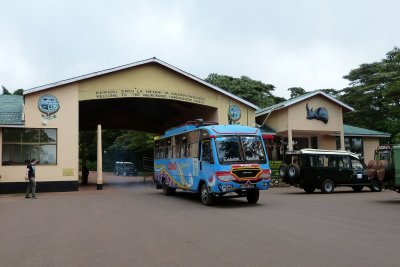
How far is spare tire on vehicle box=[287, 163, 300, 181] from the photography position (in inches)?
816

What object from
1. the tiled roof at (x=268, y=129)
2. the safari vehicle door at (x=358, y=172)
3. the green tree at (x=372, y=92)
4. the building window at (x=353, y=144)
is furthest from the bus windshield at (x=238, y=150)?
the green tree at (x=372, y=92)

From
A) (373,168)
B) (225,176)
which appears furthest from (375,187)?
(225,176)

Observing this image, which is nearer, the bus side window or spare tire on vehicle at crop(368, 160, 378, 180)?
the bus side window

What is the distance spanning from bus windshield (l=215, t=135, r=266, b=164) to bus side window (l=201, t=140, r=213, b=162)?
1.33 feet

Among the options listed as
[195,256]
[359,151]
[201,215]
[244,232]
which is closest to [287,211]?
[201,215]

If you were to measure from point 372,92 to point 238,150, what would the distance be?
3437 cm

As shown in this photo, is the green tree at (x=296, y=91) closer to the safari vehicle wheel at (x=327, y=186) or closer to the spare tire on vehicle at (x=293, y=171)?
the safari vehicle wheel at (x=327, y=186)

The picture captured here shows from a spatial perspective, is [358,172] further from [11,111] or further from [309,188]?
[11,111]

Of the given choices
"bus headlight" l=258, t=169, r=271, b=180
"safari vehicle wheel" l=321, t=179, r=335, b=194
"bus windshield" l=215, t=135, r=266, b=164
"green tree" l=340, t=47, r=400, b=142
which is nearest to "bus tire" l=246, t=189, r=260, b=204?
"bus headlight" l=258, t=169, r=271, b=180

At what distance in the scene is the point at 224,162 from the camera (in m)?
14.6

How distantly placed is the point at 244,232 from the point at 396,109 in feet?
85.5

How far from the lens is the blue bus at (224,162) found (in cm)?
1446

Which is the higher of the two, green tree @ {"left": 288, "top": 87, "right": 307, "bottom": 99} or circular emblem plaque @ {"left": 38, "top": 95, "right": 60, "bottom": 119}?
green tree @ {"left": 288, "top": 87, "right": 307, "bottom": 99}

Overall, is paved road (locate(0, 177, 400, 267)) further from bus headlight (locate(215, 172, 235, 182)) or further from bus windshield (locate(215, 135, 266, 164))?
bus windshield (locate(215, 135, 266, 164))
